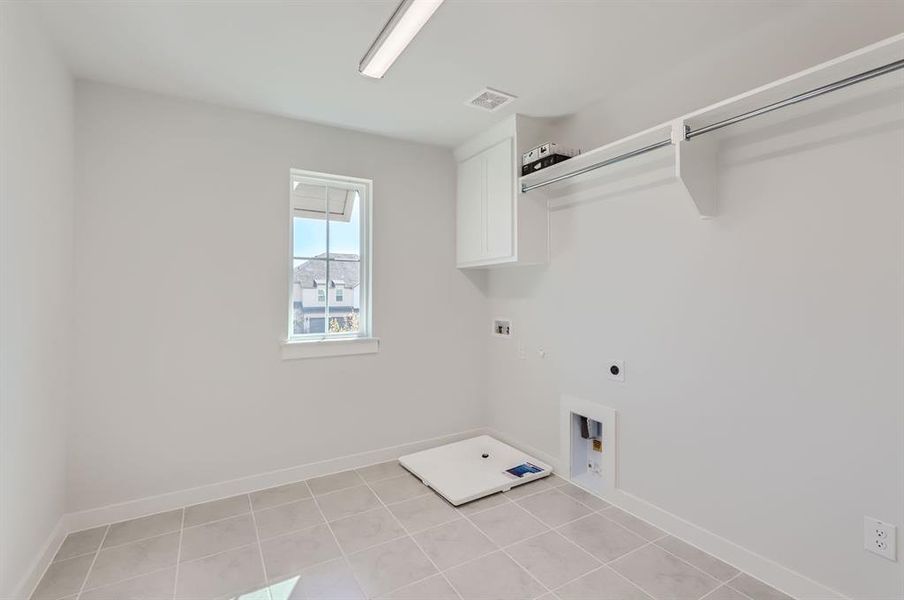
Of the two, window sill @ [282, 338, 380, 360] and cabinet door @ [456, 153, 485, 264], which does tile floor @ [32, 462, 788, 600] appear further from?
cabinet door @ [456, 153, 485, 264]

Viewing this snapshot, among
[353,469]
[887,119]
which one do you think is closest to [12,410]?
[353,469]

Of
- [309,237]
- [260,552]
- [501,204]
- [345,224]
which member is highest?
[501,204]

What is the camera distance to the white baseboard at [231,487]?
2.45 m

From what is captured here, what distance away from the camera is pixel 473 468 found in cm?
313

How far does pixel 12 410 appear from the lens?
1.71 meters

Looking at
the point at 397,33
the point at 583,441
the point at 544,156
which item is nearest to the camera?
the point at 397,33

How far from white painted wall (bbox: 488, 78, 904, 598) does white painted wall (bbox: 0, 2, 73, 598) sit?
2919 millimetres

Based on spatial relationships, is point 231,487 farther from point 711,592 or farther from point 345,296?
point 711,592

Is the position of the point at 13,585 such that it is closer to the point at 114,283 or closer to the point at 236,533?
the point at 236,533

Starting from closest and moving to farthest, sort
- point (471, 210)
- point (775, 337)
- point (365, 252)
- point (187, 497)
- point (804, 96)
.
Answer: point (804, 96) < point (775, 337) < point (187, 497) < point (365, 252) < point (471, 210)

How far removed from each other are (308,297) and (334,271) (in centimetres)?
28

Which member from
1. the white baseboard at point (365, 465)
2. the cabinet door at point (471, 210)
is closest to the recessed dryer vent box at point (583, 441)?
the white baseboard at point (365, 465)

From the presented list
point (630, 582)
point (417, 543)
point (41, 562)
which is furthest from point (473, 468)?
point (41, 562)

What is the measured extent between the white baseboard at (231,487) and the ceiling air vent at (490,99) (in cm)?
264
